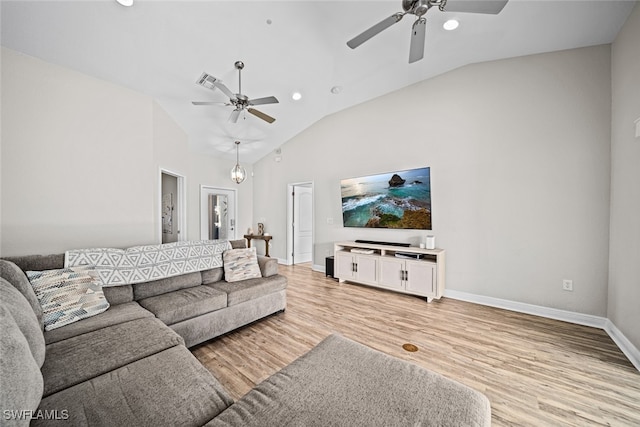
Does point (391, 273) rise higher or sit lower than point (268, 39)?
lower

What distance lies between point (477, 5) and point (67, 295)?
3.69 m

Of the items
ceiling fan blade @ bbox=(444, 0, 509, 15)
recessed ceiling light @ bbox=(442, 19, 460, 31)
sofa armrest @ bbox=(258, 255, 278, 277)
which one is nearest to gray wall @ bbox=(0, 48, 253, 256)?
sofa armrest @ bbox=(258, 255, 278, 277)

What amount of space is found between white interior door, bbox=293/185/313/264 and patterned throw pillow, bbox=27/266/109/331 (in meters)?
4.02

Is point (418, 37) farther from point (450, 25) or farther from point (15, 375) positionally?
point (15, 375)

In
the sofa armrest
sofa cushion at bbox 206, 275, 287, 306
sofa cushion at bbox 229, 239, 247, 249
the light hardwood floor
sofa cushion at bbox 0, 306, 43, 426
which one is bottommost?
the light hardwood floor

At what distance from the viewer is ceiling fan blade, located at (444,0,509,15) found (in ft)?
5.50

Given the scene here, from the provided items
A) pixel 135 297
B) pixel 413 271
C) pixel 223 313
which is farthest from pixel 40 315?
pixel 413 271

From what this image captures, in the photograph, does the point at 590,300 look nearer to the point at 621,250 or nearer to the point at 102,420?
the point at 621,250

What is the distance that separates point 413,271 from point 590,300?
182 cm

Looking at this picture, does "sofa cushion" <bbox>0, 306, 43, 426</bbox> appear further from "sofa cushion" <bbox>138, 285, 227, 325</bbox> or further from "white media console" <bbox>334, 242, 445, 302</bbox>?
"white media console" <bbox>334, 242, 445, 302</bbox>

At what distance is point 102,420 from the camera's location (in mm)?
919

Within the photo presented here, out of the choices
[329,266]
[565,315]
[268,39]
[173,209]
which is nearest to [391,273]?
[329,266]

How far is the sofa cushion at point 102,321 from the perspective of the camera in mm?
1548

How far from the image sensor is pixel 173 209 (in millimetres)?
5168
